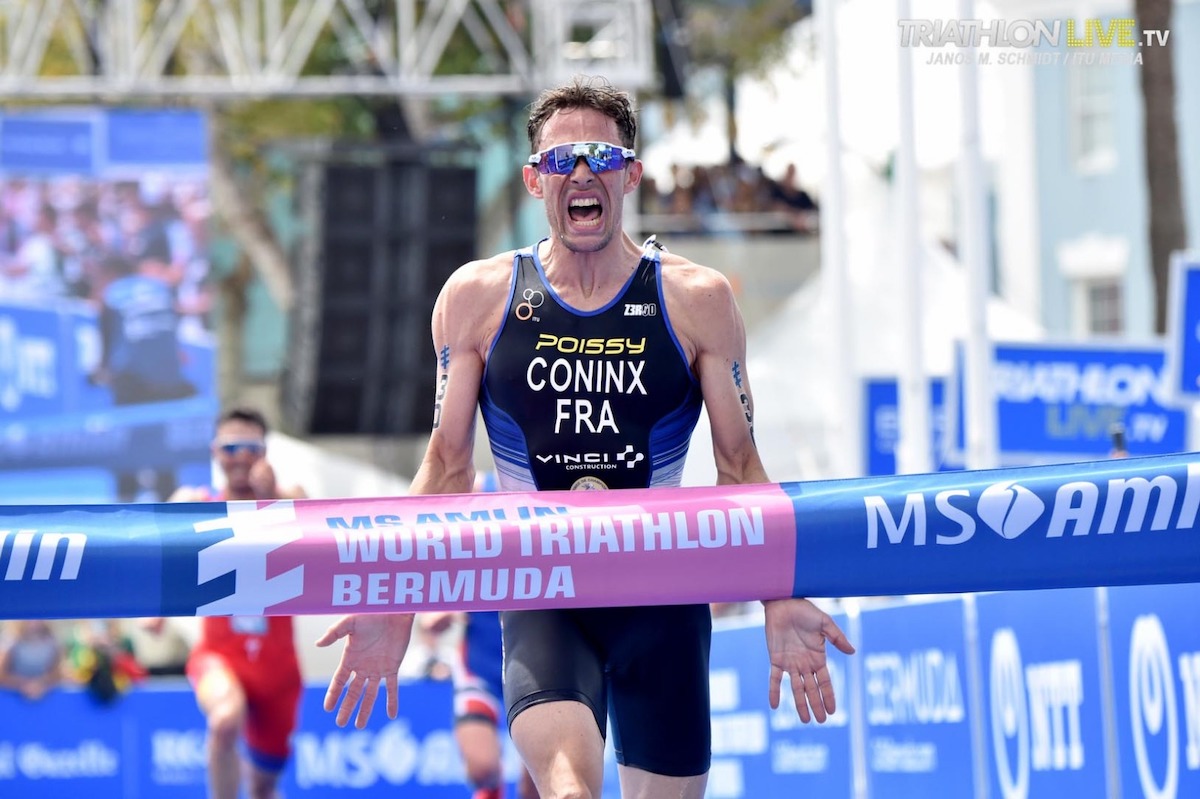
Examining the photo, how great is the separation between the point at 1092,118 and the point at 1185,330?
21.8m

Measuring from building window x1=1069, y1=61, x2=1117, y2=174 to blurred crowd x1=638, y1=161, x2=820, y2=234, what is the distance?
24.0 ft

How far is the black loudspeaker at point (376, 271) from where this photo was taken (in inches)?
819

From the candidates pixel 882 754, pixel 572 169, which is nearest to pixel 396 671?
pixel 572 169

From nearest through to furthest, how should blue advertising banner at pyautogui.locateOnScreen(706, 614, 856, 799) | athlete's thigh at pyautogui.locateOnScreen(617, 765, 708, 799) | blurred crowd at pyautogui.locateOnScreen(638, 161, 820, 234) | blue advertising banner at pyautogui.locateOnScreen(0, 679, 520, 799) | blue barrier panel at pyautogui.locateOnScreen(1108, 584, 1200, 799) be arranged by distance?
athlete's thigh at pyautogui.locateOnScreen(617, 765, 708, 799) < blue barrier panel at pyautogui.locateOnScreen(1108, 584, 1200, 799) < blue advertising banner at pyautogui.locateOnScreen(706, 614, 856, 799) < blue advertising banner at pyautogui.locateOnScreen(0, 679, 520, 799) < blurred crowd at pyautogui.locateOnScreen(638, 161, 820, 234)

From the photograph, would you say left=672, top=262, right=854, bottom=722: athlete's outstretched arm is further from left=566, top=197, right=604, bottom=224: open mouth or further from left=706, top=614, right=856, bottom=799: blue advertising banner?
left=706, top=614, right=856, bottom=799: blue advertising banner

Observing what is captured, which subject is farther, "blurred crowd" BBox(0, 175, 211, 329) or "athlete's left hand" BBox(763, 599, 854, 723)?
"blurred crowd" BBox(0, 175, 211, 329)

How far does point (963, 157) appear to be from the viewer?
40.2 feet

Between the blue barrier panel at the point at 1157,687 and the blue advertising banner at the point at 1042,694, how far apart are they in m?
0.18

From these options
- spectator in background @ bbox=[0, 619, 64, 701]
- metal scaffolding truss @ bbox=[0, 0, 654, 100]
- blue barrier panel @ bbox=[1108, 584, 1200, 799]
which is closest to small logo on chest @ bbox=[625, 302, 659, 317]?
blue barrier panel @ bbox=[1108, 584, 1200, 799]

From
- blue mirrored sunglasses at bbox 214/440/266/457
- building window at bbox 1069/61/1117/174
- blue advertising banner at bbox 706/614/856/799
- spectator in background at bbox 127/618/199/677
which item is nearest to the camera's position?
blue mirrored sunglasses at bbox 214/440/266/457

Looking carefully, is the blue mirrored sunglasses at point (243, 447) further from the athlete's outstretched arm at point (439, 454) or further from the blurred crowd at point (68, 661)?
the blurred crowd at point (68, 661)

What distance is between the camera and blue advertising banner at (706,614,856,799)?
1205 cm

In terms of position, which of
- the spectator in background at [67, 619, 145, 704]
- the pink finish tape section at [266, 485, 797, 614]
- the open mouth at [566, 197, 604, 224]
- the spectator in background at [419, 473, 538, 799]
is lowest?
the spectator in background at [67, 619, 145, 704]

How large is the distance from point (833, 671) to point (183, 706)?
5.91 metres
